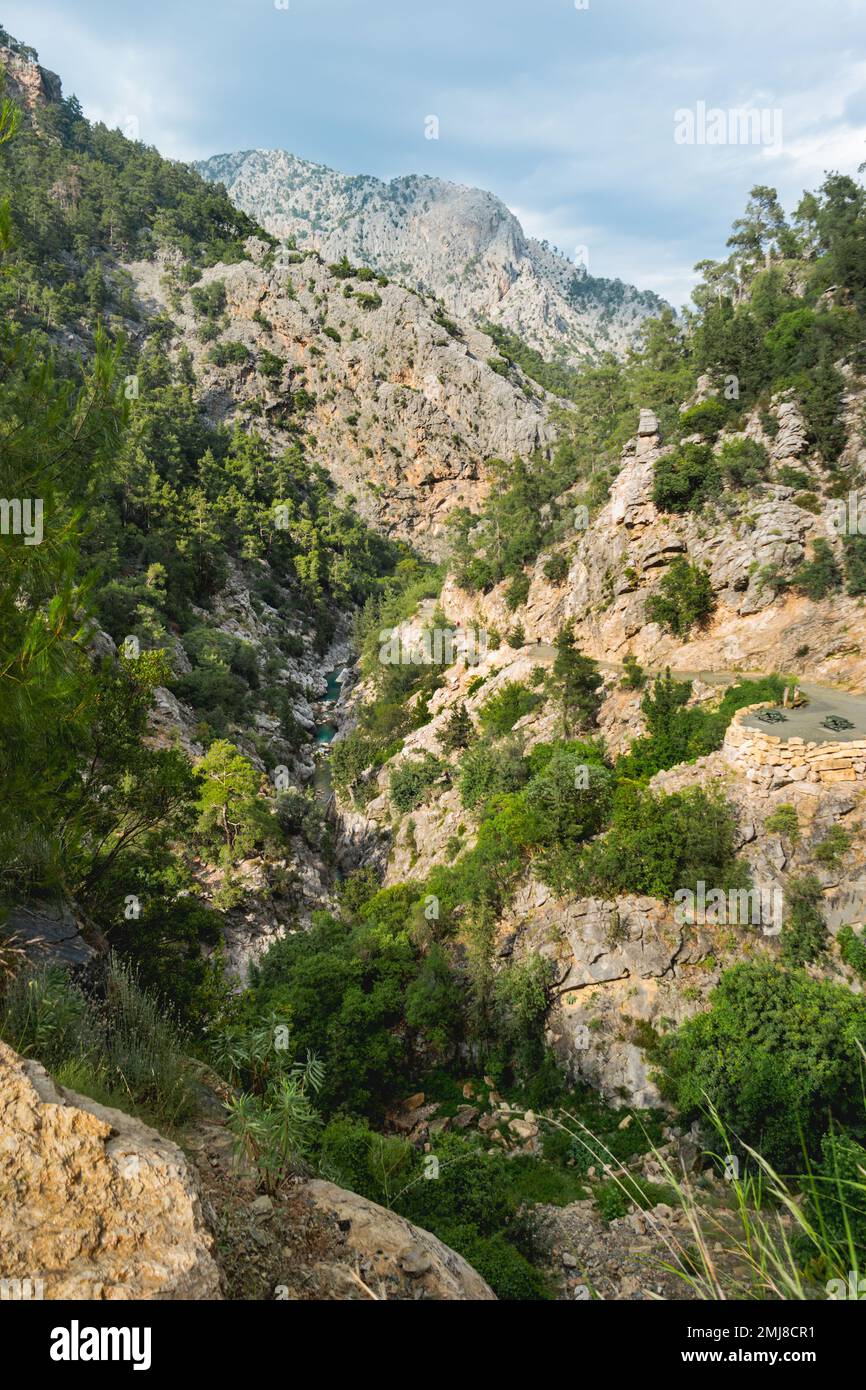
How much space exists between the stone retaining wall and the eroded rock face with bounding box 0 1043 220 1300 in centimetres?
1758

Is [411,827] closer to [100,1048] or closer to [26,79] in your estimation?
[100,1048]

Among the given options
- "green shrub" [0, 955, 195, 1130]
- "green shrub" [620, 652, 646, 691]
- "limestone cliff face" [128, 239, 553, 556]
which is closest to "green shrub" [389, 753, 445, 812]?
"green shrub" [620, 652, 646, 691]

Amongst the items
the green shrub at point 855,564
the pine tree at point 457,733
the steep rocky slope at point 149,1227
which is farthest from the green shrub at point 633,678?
the steep rocky slope at point 149,1227

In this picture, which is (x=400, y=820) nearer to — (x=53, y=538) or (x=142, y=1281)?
(x=53, y=538)

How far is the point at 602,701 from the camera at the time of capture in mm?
26031

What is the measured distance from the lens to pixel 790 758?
17031mm

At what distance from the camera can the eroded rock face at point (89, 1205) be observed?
2773mm

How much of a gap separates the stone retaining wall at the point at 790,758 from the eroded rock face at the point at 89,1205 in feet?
57.7

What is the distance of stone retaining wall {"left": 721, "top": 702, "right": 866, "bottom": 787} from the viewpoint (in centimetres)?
1619

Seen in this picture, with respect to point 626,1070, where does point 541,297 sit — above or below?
above

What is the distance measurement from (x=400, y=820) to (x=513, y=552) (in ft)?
62.8

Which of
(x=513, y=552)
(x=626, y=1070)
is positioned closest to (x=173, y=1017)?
(x=626, y=1070)

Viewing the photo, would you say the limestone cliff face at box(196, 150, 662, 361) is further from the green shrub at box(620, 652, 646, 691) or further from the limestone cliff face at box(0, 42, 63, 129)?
the green shrub at box(620, 652, 646, 691)

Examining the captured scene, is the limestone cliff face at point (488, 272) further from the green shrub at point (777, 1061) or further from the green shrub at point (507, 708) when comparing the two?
the green shrub at point (777, 1061)
